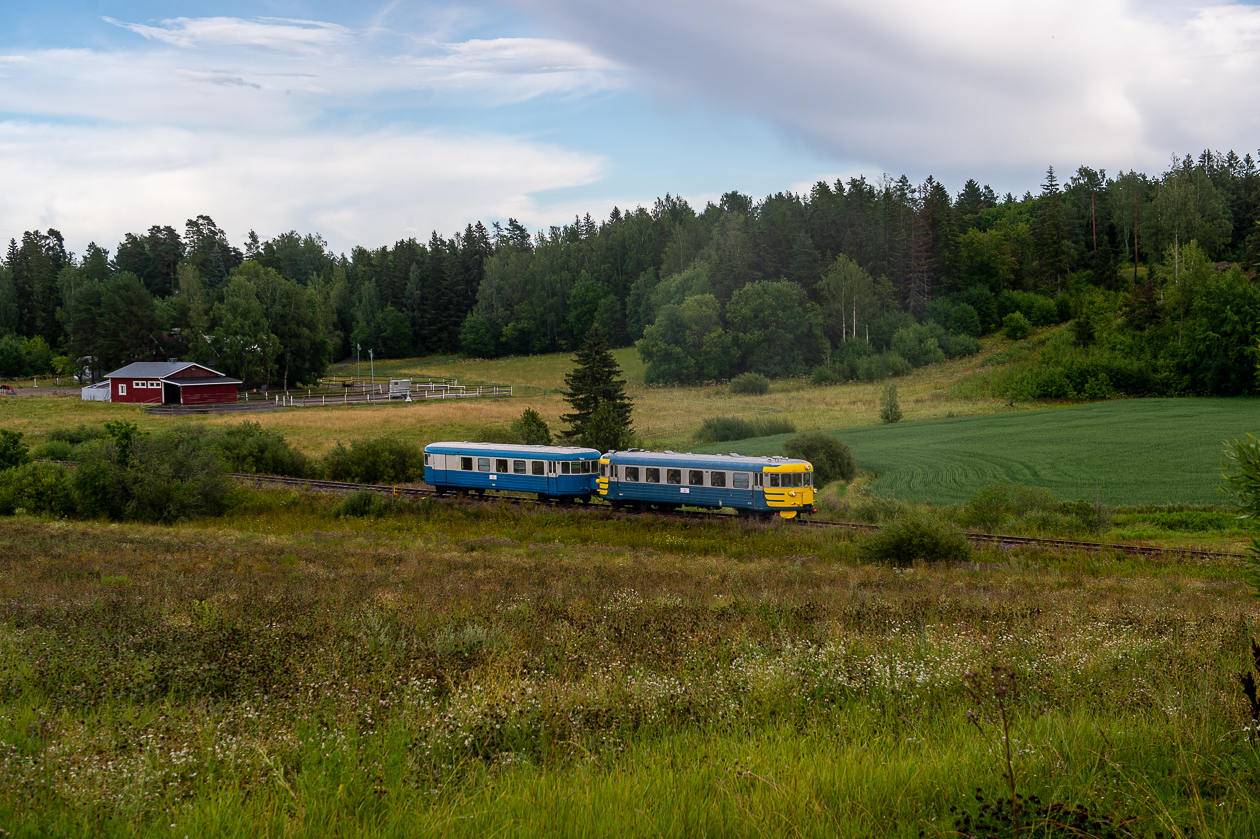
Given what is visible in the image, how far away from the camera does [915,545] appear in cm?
2388

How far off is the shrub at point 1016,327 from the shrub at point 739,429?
53.8 meters

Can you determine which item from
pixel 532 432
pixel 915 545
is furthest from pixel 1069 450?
pixel 532 432

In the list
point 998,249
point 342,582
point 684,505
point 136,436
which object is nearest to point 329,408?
point 136,436

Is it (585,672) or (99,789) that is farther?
(585,672)

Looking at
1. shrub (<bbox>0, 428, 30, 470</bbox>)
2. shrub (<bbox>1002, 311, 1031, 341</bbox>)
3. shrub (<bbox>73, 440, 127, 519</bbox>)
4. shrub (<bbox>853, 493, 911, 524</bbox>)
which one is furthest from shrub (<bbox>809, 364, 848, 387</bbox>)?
shrub (<bbox>0, 428, 30, 470</bbox>)

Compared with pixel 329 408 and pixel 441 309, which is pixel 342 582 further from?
pixel 441 309

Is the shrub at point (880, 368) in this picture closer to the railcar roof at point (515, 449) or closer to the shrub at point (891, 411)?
the shrub at point (891, 411)

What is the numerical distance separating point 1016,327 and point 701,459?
78.4m

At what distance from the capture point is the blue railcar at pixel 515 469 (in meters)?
34.9

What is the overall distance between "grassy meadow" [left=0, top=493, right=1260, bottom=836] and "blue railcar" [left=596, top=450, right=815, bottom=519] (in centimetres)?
1591

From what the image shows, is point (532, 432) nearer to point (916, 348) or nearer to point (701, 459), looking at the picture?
point (701, 459)

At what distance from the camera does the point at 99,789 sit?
15.1 ft

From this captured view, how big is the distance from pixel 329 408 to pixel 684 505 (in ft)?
182

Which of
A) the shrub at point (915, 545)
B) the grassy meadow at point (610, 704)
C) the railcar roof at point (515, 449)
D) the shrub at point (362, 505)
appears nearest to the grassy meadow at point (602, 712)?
the grassy meadow at point (610, 704)
